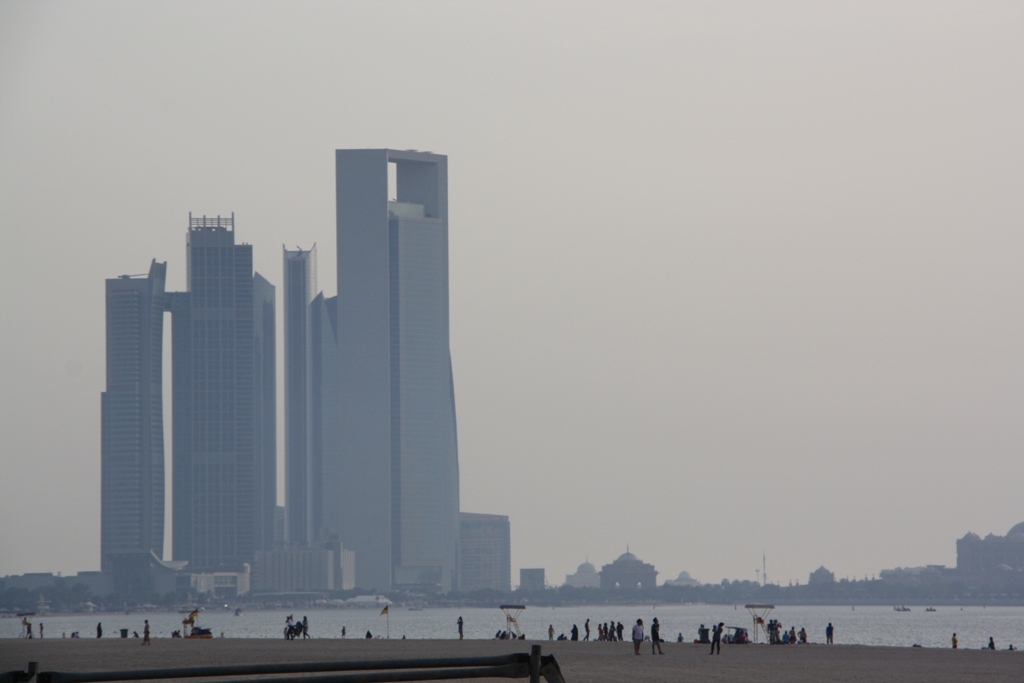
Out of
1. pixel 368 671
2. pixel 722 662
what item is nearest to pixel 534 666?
pixel 368 671

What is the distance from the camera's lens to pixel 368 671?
28.0 feet

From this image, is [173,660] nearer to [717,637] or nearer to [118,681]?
[717,637]

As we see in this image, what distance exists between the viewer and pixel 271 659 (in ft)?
135

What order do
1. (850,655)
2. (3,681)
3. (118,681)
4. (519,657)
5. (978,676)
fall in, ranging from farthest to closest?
1. (850,655)
2. (978,676)
3. (519,657)
4. (118,681)
5. (3,681)

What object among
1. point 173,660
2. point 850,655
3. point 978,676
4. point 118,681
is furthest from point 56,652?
point 118,681

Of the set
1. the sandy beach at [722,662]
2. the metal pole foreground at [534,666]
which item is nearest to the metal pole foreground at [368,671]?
the metal pole foreground at [534,666]

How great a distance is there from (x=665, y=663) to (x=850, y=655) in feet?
35.1

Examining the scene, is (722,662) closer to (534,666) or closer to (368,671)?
(534,666)

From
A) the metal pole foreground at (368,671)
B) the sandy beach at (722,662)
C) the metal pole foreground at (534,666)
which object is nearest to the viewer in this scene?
the metal pole foreground at (368,671)

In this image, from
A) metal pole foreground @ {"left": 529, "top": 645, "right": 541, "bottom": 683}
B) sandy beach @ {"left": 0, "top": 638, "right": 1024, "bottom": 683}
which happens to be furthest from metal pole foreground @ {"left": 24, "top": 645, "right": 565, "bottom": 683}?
sandy beach @ {"left": 0, "top": 638, "right": 1024, "bottom": 683}

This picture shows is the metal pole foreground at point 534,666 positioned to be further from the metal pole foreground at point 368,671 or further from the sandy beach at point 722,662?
the sandy beach at point 722,662

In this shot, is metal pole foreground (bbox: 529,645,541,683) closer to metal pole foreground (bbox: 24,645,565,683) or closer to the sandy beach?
metal pole foreground (bbox: 24,645,565,683)

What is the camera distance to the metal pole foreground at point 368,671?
7.96 metres

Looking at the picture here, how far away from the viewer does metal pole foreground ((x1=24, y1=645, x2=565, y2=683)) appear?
796cm
